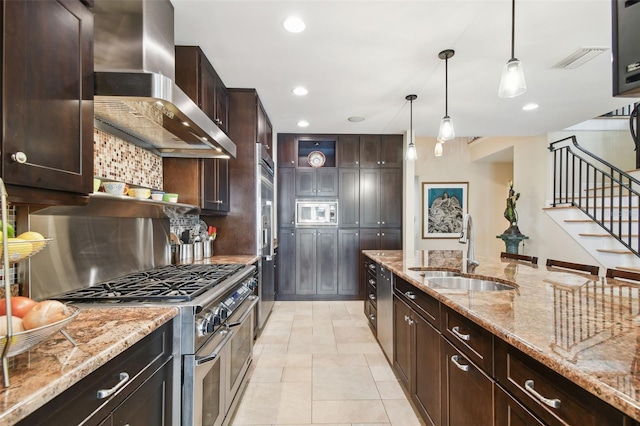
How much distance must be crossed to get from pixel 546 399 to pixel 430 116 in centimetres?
393

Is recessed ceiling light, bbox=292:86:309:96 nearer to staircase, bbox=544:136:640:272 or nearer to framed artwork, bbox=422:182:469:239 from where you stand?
staircase, bbox=544:136:640:272

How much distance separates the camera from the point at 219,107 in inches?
117

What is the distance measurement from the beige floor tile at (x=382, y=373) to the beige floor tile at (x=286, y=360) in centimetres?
57

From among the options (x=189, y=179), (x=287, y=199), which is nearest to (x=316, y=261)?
(x=287, y=199)

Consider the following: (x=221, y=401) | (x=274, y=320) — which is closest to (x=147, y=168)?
(x=221, y=401)

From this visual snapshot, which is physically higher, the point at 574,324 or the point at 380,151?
the point at 380,151

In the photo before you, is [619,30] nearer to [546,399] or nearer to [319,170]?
[546,399]

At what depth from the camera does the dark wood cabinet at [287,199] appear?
5.01 metres

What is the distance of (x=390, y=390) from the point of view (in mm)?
2332

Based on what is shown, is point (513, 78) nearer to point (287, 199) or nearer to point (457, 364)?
point (457, 364)

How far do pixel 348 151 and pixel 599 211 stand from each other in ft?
12.5

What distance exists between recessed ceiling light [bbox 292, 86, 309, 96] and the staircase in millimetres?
4037

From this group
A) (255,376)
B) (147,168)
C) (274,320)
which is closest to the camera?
(147,168)

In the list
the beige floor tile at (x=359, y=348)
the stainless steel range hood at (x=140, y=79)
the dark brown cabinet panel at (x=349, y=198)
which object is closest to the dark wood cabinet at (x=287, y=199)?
the dark brown cabinet panel at (x=349, y=198)
